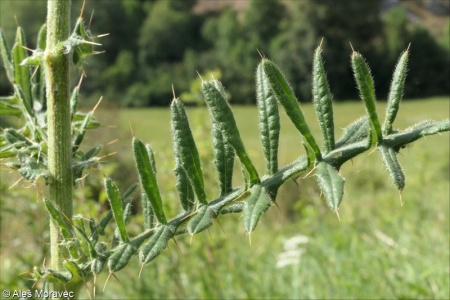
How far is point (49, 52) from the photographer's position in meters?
0.75

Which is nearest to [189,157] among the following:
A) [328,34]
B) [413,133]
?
[413,133]

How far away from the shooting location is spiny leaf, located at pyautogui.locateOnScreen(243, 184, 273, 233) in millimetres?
610

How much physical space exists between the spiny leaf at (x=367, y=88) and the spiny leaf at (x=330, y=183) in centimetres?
6

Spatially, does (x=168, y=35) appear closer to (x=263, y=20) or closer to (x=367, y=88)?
(x=263, y=20)

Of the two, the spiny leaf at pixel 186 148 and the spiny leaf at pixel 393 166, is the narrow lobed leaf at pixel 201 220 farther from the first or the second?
the spiny leaf at pixel 393 166

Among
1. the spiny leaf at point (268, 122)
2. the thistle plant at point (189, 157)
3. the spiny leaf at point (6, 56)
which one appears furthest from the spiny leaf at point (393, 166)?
the spiny leaf at point (6, 56)

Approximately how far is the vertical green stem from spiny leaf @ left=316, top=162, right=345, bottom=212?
0.32 m

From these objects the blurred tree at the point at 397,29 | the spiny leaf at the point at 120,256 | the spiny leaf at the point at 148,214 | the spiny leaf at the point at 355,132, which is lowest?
the spiny leaf at the point at 120,256

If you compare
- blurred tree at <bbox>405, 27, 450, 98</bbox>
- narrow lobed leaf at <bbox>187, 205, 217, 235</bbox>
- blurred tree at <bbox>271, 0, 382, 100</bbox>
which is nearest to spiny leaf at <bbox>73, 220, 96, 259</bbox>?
narrow lobed leaf at <bbox>187, 205, 217, 235</bbox>

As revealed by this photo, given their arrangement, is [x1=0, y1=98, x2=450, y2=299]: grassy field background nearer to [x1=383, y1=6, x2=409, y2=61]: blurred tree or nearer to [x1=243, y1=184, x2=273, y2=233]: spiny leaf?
[x1=243, y1=184, x2=273, y2=233]: spiny leaf

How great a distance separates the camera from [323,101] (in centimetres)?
66

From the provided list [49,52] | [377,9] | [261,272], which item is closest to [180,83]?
[377,9]

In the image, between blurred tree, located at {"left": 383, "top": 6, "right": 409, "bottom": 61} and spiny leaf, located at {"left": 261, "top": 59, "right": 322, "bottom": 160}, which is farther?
blurred tree, located at {"left": 383, "top": 6, "right": 409, "bottom": 61}

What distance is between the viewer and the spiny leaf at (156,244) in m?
0.66
